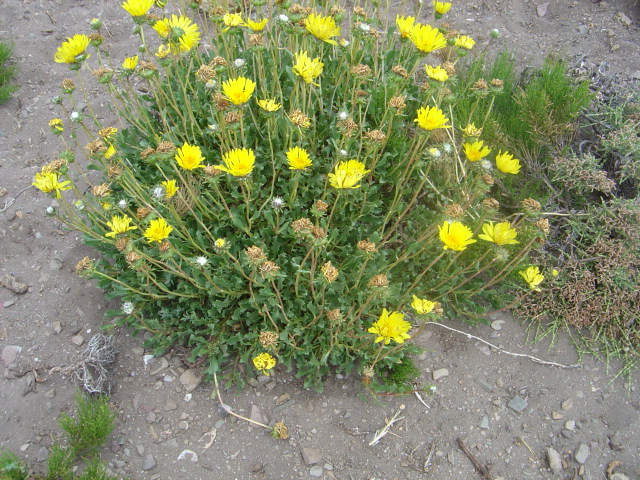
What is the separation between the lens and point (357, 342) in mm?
2982

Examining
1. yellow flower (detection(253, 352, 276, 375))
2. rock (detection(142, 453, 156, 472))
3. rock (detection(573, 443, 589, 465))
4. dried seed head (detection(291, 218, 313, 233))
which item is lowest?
rock (detection(142, 453, 156, 472))

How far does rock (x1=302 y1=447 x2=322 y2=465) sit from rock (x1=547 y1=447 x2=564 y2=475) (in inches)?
52.0

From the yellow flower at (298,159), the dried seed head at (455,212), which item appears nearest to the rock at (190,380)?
the yellow flower at (298,159)

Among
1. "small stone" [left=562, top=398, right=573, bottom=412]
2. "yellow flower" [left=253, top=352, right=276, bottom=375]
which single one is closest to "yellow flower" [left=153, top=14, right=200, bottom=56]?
"yellow flower" [left=253, top=352, right=276, bottom=375]

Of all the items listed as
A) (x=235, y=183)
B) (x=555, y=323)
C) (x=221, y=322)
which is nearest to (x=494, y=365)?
(x=555, y=323)

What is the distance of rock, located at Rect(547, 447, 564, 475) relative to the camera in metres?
2.81

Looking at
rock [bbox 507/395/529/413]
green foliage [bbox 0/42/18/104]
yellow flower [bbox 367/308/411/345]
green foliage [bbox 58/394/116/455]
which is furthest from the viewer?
green foliage [bbox 0/42/18/104]

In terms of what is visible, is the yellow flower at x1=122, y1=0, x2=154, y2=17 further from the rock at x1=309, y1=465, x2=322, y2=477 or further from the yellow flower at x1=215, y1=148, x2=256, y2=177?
the rock at x1=309, y1=465, x2=322, y2=477

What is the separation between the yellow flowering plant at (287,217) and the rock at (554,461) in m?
0.92

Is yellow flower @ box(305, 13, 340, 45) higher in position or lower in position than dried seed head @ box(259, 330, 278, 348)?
higher

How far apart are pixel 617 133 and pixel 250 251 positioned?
2.89 m

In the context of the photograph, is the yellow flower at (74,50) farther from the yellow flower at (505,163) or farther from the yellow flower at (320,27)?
the yellow flower at (505,163)

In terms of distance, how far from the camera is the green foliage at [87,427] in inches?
104

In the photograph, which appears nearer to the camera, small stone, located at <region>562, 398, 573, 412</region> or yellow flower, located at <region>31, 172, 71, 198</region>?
yellow flower, located at <region>31, 172, 71, 198</region>
